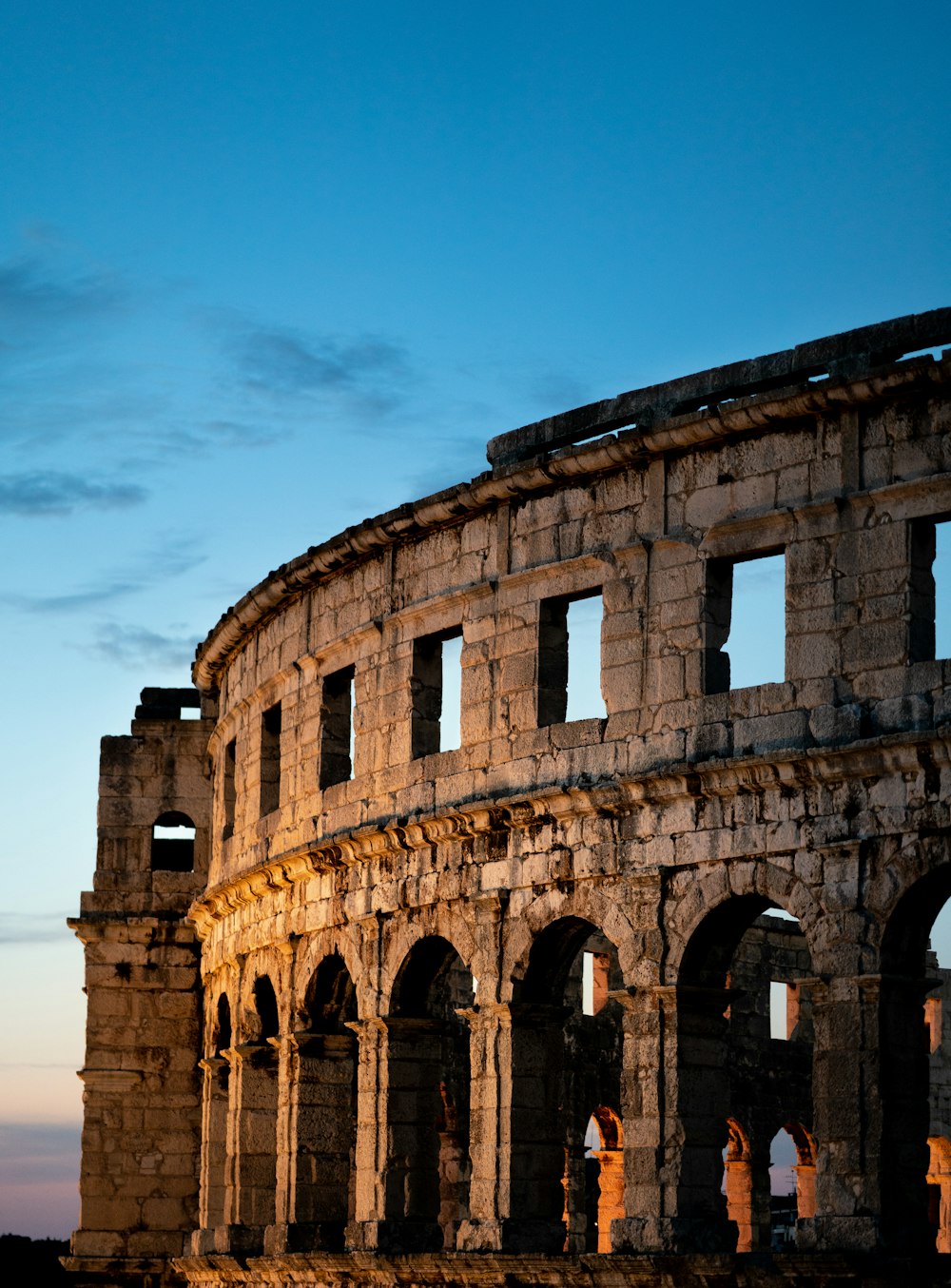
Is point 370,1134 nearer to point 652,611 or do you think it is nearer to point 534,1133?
point 534,1133

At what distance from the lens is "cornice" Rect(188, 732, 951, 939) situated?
19188 millimetres

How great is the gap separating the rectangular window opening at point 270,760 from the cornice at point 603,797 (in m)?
0.96

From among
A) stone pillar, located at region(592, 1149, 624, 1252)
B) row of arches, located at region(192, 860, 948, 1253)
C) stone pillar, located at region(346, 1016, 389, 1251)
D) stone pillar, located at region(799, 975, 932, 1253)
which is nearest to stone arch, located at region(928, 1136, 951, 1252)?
row of arches, located at region(192, 860, 948, 1253)

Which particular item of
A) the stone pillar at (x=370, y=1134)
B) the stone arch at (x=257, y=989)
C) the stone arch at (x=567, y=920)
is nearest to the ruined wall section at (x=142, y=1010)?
the stone arch at (x=257, y=989)

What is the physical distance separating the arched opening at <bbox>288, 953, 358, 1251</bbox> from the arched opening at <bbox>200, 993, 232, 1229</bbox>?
3.23 meters

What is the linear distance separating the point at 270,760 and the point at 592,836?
7.23 meters

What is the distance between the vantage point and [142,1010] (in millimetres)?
31953

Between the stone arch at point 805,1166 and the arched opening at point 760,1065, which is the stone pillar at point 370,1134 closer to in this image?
the arched opening at point 760,1065

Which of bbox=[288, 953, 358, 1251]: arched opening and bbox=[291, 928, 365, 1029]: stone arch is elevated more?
bbox=[291, 928, 365, 1029]: stone arch

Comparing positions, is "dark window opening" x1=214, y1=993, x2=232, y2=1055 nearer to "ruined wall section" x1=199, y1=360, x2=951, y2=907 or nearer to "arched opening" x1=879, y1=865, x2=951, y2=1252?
"ruined wall section" x1=199, y1=360, x2=951, y2=907

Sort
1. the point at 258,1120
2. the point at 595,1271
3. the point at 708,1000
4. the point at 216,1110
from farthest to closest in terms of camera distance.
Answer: the point at 216,1110, the point at 258,1120, the point at 708,1000, the point at 595,1271

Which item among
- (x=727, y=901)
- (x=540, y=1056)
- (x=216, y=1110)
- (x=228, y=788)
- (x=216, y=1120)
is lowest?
(x=216, y=1120)

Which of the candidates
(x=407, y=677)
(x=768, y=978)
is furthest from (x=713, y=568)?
(x=768, y=978)

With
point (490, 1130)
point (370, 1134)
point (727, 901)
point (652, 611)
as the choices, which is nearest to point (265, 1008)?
point (370, 1134)
